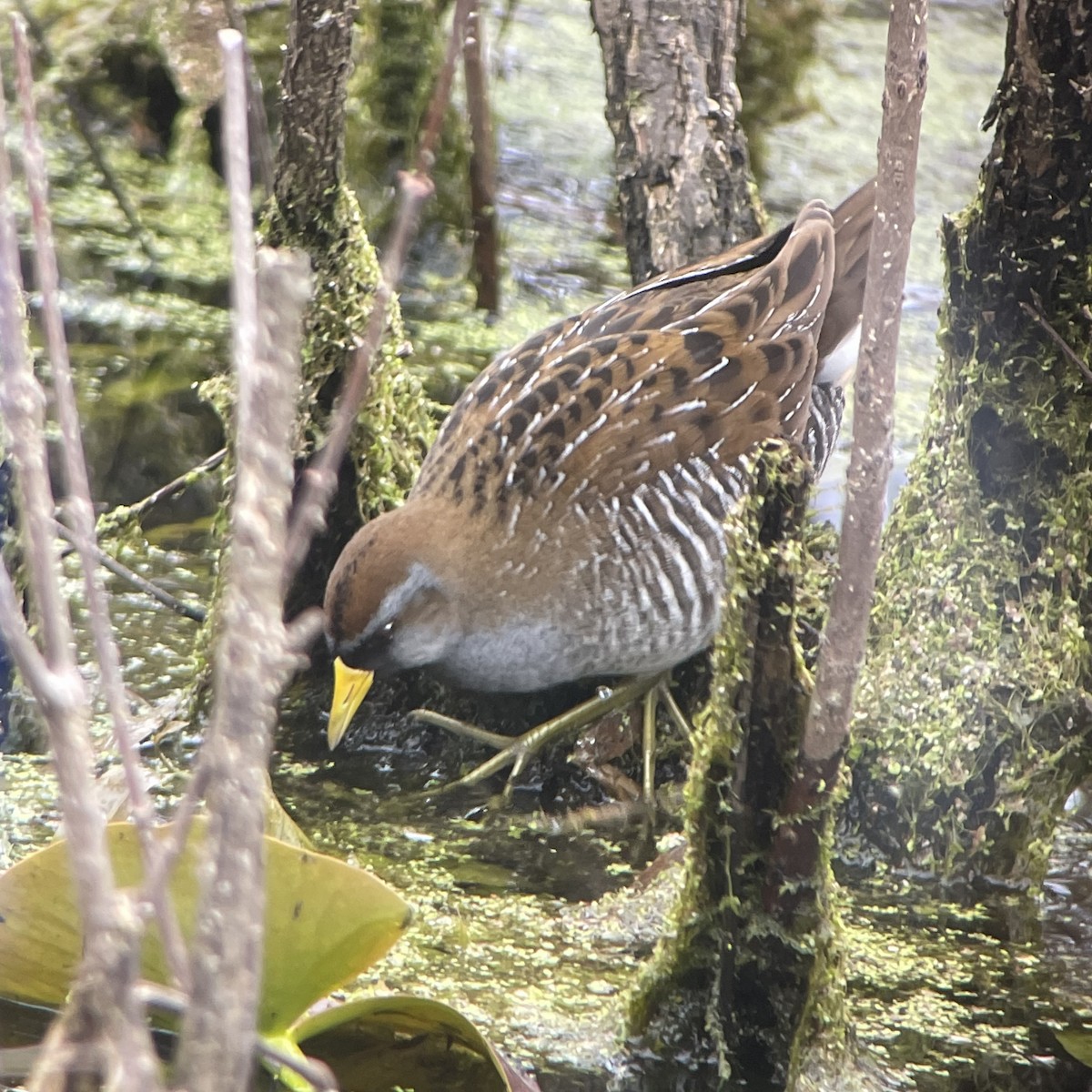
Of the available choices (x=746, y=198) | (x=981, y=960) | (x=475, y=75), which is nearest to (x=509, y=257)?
(x=475, y=75)

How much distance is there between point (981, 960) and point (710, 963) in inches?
25.7

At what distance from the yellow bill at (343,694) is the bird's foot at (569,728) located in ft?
0.75

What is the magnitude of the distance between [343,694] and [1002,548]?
132 cm

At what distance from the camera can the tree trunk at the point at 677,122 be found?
416 centimetres

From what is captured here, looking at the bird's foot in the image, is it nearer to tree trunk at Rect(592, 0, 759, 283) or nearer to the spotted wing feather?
the spotted wing feather

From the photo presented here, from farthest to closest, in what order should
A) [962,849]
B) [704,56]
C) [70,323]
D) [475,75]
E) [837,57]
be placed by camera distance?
[837,57] < [70,323] < [475,75] < [704,56] < [962,849]

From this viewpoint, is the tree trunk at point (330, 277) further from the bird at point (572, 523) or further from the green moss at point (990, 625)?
the green moss at point (990, 625)

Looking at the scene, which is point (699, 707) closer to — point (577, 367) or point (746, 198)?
point (577, 367)

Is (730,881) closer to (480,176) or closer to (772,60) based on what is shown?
(480,176)

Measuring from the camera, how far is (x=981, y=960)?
2.81 m

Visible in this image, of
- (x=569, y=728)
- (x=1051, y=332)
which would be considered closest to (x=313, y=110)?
(x=569, y=728)

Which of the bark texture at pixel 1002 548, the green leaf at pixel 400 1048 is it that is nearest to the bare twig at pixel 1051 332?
the bark texture at pixel 1002 548

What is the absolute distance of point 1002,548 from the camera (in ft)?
10.1

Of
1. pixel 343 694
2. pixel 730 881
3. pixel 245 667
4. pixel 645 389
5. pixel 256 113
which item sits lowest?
pixel 343 694
